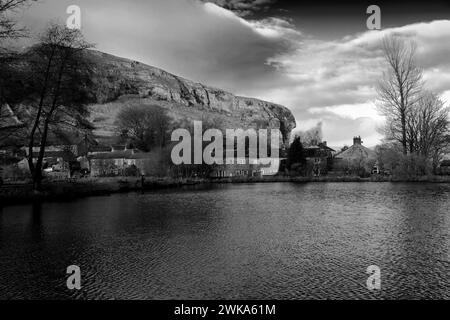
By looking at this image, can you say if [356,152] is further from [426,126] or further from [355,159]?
[426,126]

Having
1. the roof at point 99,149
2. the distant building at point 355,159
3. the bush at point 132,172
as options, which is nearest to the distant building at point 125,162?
the bush at point 132,172

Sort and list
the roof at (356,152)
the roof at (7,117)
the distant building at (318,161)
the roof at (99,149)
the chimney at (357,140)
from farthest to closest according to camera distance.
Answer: the roof at (99,149) < the chimney at (357,140) < the roof at (356,152) < the distant building at (318,161) < the roof at (7,117)

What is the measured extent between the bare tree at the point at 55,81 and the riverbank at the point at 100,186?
145 centimetres

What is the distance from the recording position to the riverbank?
28.3 meters

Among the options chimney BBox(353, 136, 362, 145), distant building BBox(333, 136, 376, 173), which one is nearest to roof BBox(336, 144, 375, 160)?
distant building BBox(333, 136, 376, 173)

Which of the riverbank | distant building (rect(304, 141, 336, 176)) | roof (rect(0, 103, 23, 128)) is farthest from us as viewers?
distant building (rect(304, 141, 336, 176))

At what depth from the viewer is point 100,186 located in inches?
1542

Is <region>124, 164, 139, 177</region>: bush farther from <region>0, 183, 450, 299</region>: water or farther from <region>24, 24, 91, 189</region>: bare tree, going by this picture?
<region>0, 183, 450, 299</region>: water

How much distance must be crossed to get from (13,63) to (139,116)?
7221 cm

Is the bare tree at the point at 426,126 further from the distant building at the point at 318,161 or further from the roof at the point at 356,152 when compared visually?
the roof at the point at 356,152

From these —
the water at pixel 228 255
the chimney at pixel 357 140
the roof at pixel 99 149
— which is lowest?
the water at pixel 228 255

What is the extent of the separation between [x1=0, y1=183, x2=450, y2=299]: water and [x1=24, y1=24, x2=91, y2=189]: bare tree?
38.0 ft

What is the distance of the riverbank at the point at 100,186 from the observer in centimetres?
2833

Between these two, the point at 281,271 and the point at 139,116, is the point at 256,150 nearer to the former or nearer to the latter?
the point at 139,116
